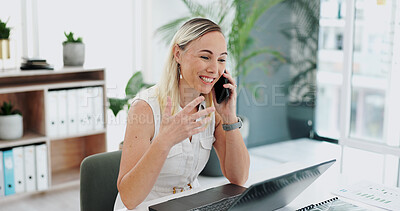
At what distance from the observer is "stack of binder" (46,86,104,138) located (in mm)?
3285

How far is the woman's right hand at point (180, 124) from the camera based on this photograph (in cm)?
136

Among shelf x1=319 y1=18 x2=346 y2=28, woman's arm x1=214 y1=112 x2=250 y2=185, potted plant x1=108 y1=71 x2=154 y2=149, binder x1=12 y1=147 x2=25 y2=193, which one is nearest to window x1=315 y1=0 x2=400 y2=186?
shelf x1=319 y1=18 x2=346 y2=28

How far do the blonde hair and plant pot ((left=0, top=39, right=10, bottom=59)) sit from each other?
1788 mm

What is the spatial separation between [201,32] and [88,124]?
6.89 feet

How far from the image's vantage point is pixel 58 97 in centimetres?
329

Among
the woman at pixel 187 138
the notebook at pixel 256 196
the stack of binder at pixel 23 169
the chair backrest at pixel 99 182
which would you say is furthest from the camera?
the stack of binder at pixel 23 169

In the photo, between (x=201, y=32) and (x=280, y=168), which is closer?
(x=201, y=32)

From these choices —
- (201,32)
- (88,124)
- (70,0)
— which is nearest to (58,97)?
(88,124)

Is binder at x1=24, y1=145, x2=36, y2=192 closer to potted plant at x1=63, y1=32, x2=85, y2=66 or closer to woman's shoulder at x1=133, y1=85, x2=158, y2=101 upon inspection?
potted plant at x1=63, y1=32, x2=85, y2=66

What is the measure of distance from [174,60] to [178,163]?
A: 1.30ft

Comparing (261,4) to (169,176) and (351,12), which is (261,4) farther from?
(169,176)

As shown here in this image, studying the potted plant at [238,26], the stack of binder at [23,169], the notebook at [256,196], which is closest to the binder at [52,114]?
the stack of binder at [23,169]

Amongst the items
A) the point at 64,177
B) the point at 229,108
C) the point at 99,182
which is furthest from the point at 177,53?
the point at 64,177

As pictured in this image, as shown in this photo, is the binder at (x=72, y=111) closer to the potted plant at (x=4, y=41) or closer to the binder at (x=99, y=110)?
the binder at (x=99, y=110)
